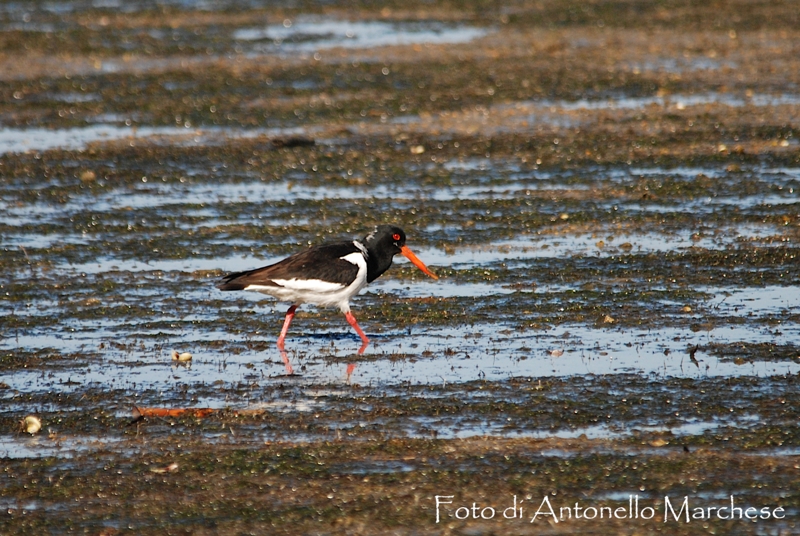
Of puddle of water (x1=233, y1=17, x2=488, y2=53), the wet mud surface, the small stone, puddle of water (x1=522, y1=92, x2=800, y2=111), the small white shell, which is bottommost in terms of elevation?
the small stone

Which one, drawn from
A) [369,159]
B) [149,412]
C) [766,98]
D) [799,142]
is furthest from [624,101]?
[149,412]

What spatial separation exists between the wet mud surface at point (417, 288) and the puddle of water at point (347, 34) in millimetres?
905

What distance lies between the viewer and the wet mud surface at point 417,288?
22.4ft

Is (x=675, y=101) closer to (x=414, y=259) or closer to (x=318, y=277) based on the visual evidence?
(x=414, y=259)

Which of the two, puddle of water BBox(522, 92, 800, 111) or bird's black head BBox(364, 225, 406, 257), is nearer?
bird's black head BBox(364, 225, 406, 257)

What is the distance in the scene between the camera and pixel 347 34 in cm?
2566

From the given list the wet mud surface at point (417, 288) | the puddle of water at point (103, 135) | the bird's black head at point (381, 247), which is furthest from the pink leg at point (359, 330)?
the puddle of water at point (103, 135)

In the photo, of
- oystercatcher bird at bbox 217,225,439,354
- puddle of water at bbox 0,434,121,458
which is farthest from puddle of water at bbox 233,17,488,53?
puddle of water at bbox 0,434,121,458

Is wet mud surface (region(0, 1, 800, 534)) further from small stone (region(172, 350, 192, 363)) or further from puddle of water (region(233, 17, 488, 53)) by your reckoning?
puddle of water (region(233, 17, 488, 53))

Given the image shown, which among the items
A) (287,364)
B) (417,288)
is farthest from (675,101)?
(287,364)

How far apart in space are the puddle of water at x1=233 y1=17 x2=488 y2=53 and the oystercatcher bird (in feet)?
46.3

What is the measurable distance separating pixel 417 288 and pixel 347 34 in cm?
1523

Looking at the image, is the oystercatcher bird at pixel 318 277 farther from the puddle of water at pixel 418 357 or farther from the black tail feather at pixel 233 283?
the puddle of water at pixel 418 357

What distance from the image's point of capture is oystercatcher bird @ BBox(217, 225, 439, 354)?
9.86m
